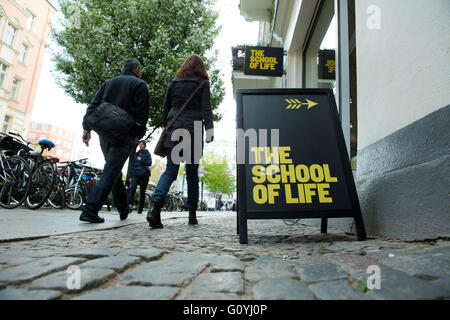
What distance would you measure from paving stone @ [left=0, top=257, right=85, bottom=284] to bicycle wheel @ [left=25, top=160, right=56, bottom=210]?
4507mm

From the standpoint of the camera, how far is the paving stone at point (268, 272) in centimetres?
121

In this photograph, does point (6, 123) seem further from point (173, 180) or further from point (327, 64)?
point (327, 64)

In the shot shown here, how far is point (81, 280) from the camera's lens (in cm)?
109

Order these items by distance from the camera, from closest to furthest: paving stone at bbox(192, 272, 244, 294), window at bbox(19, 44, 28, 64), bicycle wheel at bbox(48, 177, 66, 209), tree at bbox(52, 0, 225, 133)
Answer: paving stone at bbox(192, 272, 244, 294) < bicycle wheel at bbox(48, 177, 66, 209) < tree at bbox(52, 0, 225, 133) < window at bbox(19, 44, 28, 64)

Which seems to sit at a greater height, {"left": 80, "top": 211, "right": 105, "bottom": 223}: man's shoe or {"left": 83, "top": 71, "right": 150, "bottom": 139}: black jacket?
{"left": 83, "top": 71, "right": 150, "bottom": 139}: black jacket

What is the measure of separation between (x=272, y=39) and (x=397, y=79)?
25.6 feet

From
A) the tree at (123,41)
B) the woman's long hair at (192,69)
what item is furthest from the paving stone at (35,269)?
the tree at (123,41)

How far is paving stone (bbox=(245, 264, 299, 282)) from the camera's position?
1.21 meters

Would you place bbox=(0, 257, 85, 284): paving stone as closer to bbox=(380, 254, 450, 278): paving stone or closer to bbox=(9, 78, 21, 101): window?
bbox=(380, 254, 450, 278): paving stone

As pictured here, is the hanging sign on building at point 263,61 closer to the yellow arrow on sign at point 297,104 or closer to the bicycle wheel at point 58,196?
the yellow arrow on sign at point 297,104

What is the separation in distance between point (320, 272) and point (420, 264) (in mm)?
426

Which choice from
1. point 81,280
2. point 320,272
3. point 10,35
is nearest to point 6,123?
point 10,35

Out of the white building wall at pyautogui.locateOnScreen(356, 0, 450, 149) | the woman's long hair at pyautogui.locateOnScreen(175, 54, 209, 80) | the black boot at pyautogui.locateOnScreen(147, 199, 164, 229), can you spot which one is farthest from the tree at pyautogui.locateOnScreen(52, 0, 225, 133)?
the white building wall at pyautogui.locateOnScreen(356, 0, 450, 149)
